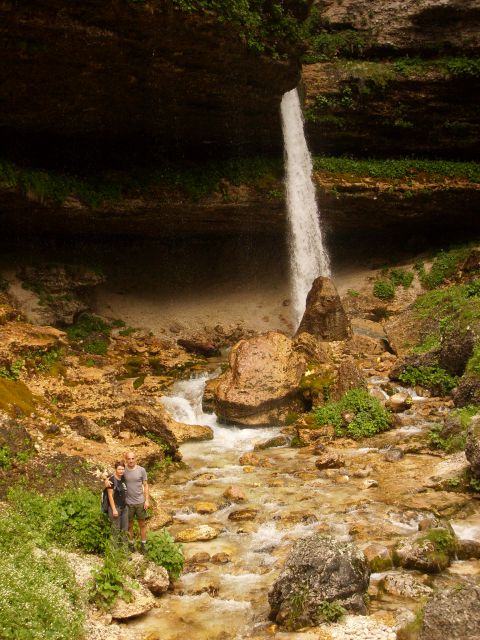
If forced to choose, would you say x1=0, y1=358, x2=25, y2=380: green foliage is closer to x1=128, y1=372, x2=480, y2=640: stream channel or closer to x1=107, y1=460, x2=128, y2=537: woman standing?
x1=128, y1=372, x2=480, y2=640: stream channel

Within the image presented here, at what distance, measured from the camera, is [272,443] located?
12.0 metres

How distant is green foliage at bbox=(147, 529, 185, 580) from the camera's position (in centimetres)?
675

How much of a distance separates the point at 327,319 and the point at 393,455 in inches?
307

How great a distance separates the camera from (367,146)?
22.7 meters

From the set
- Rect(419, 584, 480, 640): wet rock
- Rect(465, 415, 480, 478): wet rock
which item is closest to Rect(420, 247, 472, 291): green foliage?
Rect(465, 415, 480, 478): wet rock

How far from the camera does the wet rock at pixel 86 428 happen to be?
35.1ft

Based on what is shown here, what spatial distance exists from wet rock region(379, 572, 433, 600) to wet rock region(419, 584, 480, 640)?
3.40ft

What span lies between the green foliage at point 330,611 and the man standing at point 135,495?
2.25 m

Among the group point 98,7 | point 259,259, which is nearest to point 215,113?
point 98,7

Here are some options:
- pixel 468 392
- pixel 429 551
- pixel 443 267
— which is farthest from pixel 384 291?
pixel 429 551

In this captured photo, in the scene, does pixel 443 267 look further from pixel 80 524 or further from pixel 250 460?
pixel 80 524

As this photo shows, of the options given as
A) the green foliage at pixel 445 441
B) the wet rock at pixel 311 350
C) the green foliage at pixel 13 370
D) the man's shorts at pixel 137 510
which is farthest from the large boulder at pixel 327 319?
the man's shorts at pixel 137 510

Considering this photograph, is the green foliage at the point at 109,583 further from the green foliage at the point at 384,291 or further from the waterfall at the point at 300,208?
the green foliage at the point at 384,291

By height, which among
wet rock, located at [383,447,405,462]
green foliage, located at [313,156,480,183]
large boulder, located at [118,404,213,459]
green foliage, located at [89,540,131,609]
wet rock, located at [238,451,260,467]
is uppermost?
green foliage, located at [313,156,480,183]
